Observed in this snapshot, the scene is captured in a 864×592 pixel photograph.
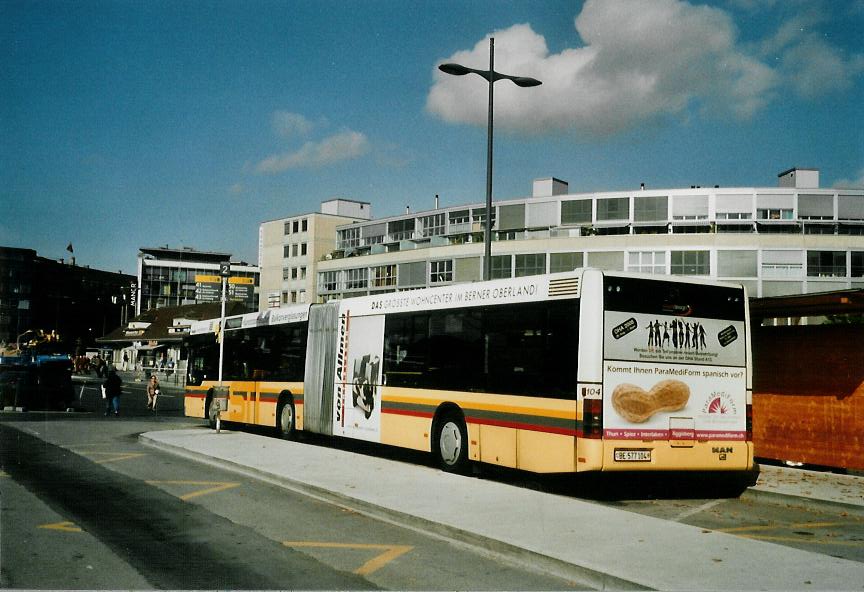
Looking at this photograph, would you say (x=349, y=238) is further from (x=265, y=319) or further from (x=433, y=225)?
(x=265, y=319)


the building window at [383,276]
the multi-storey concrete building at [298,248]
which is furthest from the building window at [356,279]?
the multi-storey concrete building at [298,248]

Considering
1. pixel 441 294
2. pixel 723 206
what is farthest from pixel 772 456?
pixel 723 206

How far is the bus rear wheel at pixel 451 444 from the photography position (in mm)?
13523

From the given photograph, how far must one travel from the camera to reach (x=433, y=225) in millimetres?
100062

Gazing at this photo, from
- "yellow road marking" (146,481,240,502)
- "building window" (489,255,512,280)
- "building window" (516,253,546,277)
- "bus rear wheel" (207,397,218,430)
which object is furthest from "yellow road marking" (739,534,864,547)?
"building window" (489,255,512,280)

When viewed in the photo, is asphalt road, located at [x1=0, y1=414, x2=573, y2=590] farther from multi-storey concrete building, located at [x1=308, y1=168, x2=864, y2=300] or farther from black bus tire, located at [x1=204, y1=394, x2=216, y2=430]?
multi-storey concrete building, located at [x1=308, y1=168, x2=864, y2=300]

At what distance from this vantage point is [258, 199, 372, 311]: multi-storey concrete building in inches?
4188

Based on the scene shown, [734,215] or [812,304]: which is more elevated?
[734,215]

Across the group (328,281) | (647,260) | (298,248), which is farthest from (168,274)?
(647,260)

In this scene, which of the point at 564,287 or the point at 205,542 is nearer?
the point at 205,542

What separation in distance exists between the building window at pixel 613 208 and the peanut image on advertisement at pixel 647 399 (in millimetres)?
71486

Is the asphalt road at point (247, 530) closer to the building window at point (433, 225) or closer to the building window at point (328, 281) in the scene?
the building window at point (328, 281)

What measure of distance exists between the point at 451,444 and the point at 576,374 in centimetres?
339

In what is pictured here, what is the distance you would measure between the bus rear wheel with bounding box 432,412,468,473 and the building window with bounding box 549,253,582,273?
6040cm
